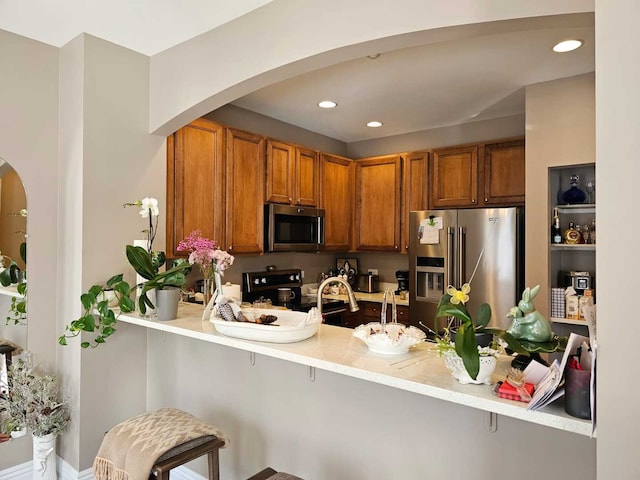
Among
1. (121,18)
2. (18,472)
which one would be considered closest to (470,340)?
(121,18)

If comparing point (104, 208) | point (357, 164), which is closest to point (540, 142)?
point (357, 164)

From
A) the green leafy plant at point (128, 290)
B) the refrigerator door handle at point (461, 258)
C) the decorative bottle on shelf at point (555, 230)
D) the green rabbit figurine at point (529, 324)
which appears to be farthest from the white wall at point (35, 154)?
the decorative bottle on shelf at point (555, 230)

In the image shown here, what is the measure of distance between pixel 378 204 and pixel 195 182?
6.78ft

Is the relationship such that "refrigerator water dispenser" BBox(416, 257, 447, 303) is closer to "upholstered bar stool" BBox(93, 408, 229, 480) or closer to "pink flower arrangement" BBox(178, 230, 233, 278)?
"pink flower arrangement" BBox(178, 230, 233, 278)

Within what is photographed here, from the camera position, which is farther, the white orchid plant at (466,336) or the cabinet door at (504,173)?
the cabinet door at (504,173)

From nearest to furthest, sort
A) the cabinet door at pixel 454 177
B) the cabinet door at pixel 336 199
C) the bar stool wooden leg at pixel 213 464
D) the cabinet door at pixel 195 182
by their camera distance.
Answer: the bar stool wooden leg at pixel 213 464, the cabinet door at pixel 195 182, the cabinet door at pixel 454 177, the cabinet door at pixel 336 199

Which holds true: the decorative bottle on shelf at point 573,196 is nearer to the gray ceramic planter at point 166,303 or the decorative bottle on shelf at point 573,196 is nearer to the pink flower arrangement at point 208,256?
the pink flower arrangement at point 208,256

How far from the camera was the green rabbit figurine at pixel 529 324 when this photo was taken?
1.36 m

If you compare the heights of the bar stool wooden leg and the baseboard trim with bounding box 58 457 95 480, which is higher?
the bar stool wooden leg

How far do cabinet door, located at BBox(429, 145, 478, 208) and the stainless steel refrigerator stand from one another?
397 millimetres

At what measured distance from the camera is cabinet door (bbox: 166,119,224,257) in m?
3.04

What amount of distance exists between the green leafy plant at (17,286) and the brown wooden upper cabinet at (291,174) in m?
1.85

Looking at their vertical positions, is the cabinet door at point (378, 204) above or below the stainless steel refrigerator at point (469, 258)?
above

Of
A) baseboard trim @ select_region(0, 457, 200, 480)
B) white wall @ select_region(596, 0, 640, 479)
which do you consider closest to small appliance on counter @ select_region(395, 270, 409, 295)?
baseboard trim @ select_region(0, 457, 200, 480)
